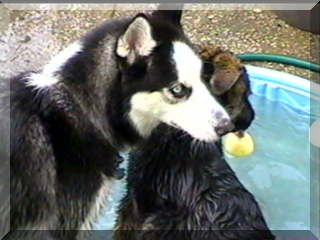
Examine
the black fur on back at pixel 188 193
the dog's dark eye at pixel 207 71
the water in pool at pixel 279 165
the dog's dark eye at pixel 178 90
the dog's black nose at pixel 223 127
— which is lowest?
the water in pool at pixel 279 165

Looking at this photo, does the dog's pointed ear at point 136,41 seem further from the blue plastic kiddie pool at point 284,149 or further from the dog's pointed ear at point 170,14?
the blue plastic kiddie pool at point 284,149

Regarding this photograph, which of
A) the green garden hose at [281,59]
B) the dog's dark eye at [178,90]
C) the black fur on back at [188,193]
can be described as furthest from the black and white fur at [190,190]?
the green garden hose at [281,59]

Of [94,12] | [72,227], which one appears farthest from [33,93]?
[94,12]

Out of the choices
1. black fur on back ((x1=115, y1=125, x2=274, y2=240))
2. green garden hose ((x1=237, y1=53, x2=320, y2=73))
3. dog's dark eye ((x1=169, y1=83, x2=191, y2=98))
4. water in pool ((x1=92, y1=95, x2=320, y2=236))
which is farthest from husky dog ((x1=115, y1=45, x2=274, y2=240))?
green garden hose ((x1=237, y1=53, x2=320, y2=73))

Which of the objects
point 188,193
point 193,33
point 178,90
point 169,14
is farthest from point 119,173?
point 193,33

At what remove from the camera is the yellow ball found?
2.24 m

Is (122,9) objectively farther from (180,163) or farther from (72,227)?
(72,227)

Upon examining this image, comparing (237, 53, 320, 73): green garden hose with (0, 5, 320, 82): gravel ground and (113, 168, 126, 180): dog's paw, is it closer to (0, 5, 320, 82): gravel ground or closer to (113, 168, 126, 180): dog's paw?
(0, 5, 320, 82): gravel ground

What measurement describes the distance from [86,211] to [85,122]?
234mm

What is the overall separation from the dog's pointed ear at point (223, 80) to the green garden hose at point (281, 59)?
0.80 metres

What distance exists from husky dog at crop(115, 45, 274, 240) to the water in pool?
17.2 inches

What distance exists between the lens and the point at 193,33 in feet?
9.64

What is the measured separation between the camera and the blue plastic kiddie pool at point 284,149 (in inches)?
103

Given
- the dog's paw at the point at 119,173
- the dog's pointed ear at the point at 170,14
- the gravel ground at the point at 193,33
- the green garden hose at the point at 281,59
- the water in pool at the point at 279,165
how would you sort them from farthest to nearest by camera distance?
the green garden hose at the point at 281,59, the gravel ground at the point at 193,33, the water in pool at the point at 279,165, the dog's paw at the point at 119,173, the dog's pointed ear at the point at 170,14
